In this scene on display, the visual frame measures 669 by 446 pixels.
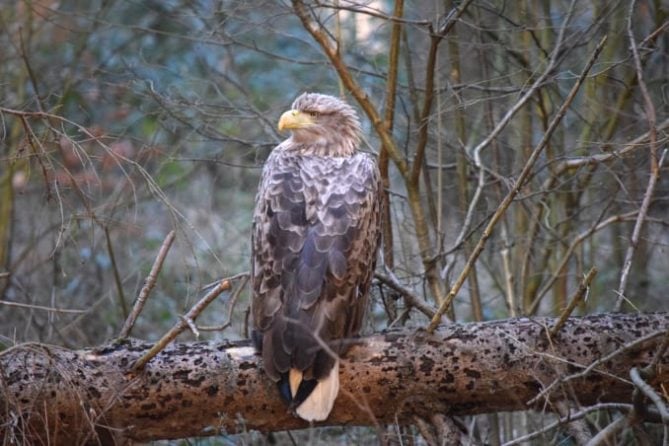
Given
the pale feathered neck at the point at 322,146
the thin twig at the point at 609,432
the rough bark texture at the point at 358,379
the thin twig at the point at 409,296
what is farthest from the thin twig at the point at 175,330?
the thin twig at the point at 609,432

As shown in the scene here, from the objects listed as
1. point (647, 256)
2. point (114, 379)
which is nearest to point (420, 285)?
point (647, 256)

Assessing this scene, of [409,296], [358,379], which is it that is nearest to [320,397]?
[358,379]

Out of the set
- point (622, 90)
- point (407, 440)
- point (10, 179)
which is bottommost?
point (407, 440)

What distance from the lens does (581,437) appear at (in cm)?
463

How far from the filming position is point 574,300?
14.1ft

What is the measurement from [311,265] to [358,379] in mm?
634

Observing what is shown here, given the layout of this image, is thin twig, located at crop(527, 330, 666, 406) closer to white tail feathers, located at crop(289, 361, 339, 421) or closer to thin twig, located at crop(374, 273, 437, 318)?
white tail feathers, located at crop(289, 361, 339, 421)

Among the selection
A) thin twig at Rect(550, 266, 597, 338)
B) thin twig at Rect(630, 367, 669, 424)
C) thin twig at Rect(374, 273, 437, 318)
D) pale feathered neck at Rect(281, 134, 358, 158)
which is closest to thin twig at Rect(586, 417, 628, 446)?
thin twig at Rect(630, 367, 669, 424)

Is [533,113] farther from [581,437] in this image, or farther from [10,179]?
[10,179]

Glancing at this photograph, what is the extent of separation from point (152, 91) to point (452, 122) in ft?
7.18

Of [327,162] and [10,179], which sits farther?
[10,179]

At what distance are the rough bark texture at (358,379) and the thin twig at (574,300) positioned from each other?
0.19 ft

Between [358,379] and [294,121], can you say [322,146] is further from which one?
[358,379]

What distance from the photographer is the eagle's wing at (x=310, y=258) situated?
4.85 meters
